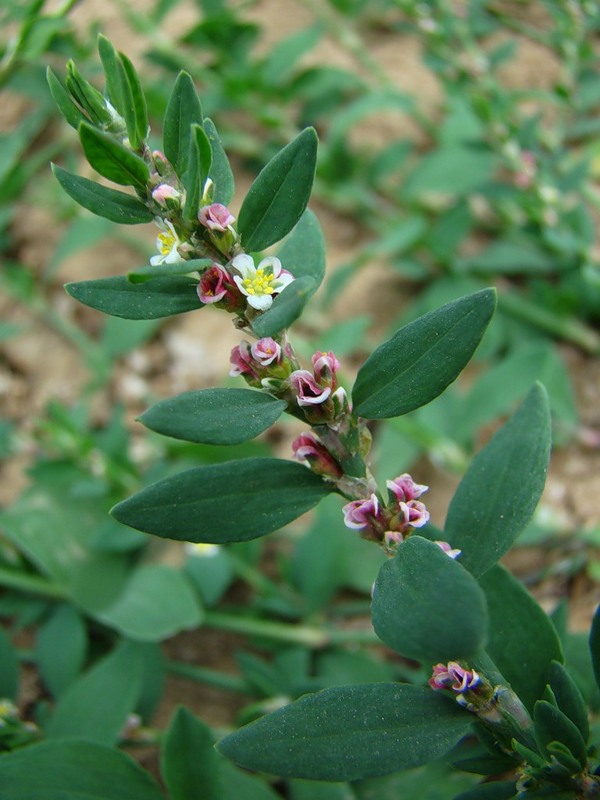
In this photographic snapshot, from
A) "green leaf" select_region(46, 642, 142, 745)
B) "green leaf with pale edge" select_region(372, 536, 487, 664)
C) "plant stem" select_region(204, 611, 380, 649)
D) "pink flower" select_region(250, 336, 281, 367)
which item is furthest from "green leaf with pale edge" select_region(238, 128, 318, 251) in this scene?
"plant stem" select_region(204, 611, 380, 649)

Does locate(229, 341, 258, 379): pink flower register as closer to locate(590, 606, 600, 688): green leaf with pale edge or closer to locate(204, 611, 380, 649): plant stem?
locate(590, 606, 600, 688): green leaf with pale edge

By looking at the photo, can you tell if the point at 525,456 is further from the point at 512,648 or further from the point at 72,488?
the point at 72,488

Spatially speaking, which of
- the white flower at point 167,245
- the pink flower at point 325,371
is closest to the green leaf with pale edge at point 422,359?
the pink flower at point 325,371

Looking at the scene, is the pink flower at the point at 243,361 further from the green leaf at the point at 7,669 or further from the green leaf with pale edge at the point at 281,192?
the green leaf at the point at 7,669

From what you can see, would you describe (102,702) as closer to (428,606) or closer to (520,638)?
(520,638)

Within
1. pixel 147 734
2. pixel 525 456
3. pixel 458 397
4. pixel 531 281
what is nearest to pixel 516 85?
pixel 531 281

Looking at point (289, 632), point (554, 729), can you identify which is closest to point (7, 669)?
point (289, 632)
